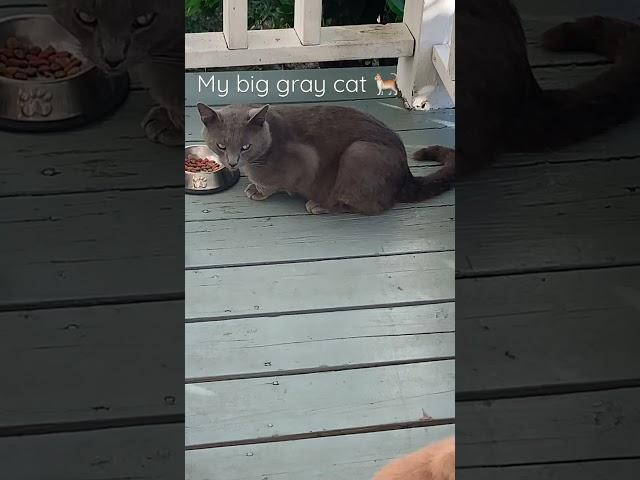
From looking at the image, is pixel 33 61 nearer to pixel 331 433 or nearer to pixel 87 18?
pixel 87 18

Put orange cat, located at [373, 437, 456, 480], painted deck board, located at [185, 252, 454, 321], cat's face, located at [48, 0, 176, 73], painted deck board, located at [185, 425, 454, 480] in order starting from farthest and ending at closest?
1. painted deck board, located at [185, 252, 454, 321]
2. painted deck board, located at [185, 425, 454, 480]
3. orange cat, located at [373, 437, 456, 480]
4. cat's face, located at [48, 0, 176, 73]

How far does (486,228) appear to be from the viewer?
45 centimetres

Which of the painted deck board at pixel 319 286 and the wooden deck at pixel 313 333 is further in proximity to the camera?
the painted deck board at pixel 319 286

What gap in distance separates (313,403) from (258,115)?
1.40 ft

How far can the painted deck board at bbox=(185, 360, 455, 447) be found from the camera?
0.87m

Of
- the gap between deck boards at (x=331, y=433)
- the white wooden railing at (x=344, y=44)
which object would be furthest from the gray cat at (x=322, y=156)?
the gap between deck boards at (x=331, y=433)

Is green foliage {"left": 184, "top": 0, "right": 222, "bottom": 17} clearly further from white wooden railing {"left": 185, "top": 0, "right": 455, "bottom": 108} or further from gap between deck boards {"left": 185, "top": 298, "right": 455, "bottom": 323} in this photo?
gap between deck boards {"left": 185, "top": 298, "right": 455, "bottom": 323}

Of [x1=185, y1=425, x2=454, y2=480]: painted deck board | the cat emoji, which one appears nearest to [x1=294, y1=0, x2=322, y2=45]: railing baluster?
the cat emoji

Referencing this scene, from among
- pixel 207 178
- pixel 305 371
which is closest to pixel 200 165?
pixel 207 178

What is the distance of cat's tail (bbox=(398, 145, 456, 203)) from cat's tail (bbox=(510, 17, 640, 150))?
642 millimetres

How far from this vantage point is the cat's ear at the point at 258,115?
3.88 ft

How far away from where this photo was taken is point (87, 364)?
17.3 inches

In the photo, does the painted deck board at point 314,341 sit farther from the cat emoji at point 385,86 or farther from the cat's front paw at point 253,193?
the cat emoji at point 385,86

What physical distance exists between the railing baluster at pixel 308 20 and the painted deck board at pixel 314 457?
65 centimetres
